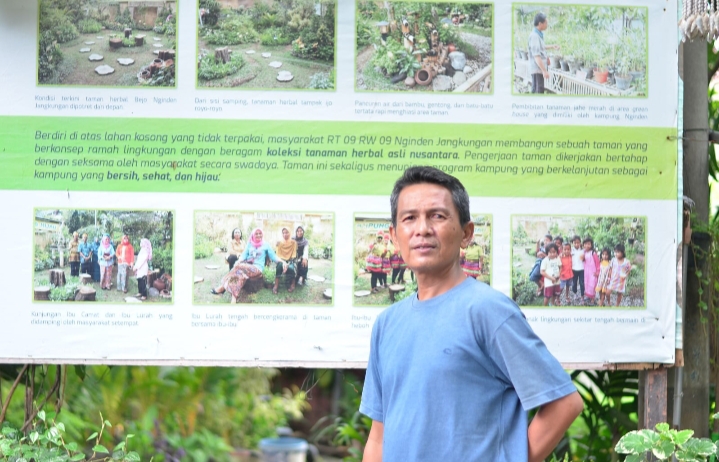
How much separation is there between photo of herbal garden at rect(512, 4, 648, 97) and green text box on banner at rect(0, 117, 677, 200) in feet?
0.73

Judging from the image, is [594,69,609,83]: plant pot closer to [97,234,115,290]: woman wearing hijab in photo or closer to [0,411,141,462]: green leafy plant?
[97,234,115,290]: woman wearing hijab in photo

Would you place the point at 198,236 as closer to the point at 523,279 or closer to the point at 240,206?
the point at 240,206

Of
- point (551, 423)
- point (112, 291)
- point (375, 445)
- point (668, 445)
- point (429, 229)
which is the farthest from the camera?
point (112, 291)

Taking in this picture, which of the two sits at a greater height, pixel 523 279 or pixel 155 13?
pixel 155 13

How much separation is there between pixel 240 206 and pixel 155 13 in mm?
940

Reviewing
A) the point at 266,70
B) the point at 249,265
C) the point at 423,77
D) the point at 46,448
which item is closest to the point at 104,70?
the point at 266,70

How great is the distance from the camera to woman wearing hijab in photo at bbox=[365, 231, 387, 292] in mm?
3354

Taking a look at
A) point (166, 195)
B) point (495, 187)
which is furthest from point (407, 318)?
point (166, 195)

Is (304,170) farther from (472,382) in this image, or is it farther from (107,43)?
(472,382)

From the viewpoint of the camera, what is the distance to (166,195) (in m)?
3.33

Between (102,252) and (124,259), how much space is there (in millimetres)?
98

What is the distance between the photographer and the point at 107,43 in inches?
134

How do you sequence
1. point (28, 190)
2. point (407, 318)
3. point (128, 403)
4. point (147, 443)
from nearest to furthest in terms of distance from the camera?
1. point (407, 318)
2. point (28, 190)
3. point (147, 443)
4. point (128, 403)

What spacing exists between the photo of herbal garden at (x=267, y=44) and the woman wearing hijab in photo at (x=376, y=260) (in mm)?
721
